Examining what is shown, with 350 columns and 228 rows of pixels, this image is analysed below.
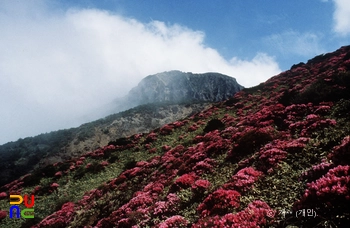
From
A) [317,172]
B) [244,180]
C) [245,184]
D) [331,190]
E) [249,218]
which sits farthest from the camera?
[244,180]

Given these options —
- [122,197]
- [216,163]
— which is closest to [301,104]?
[216,163]

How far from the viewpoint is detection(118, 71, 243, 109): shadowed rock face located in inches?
5512

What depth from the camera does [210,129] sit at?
25.0 meters

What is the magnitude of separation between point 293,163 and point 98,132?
1773 inches

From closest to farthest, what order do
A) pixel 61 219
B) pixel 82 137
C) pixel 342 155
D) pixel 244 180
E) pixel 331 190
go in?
pixel 331 190 → pixel 342 155 → pixel 244 180 → pixel 61 219 → pixel 82 137

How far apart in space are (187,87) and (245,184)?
13653 cm

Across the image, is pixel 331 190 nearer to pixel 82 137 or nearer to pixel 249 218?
pixel 249 218

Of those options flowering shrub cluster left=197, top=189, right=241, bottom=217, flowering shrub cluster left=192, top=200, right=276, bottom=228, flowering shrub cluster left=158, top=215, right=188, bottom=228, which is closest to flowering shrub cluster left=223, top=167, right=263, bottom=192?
flowering shrub cluster left=197, top=189, right=241, bottom=217

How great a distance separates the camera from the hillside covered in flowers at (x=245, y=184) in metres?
6.46

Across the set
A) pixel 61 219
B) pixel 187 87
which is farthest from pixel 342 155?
pixel 187 87

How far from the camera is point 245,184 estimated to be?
29.3ft

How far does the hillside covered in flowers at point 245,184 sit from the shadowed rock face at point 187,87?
11534 centimetres

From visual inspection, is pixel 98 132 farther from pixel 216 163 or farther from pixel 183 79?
pixel 183 79

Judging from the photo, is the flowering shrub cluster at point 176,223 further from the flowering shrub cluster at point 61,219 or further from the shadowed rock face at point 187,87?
the shadowed rock face at point 187,87
